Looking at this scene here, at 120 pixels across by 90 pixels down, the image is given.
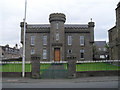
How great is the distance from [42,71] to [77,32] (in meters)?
18.9

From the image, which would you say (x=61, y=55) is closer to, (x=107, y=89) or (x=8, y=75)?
(x=8, y=75)

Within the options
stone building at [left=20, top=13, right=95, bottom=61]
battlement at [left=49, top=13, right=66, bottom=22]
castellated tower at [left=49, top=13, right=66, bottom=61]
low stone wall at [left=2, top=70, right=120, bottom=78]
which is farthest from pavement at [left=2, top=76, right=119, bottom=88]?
battlement at [left=49, top=13, right=66, bottom=22]

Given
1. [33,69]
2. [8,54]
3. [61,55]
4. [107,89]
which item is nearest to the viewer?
[107,89]

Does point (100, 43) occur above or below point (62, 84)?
above

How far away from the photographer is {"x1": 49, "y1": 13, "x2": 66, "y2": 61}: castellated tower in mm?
27266

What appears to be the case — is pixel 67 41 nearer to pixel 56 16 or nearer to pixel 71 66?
pixel 56 16

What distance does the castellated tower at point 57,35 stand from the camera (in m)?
27.3

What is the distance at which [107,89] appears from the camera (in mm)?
8234

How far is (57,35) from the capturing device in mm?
28016

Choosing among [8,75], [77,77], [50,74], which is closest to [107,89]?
[77,77]

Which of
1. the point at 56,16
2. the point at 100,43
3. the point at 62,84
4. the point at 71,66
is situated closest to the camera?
the point at 62,84

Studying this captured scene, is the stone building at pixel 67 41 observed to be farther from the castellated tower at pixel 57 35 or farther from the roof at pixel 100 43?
the roof at pixel 100 43

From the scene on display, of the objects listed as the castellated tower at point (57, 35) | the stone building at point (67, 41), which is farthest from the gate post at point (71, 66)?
the stone building at point (67, 41)

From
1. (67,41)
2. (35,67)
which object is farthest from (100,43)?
(35,67)
